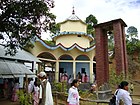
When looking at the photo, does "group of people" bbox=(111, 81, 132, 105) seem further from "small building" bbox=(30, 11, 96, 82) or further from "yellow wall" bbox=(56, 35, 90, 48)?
"yellow wall" bbox=(56, 35, 90, 48)

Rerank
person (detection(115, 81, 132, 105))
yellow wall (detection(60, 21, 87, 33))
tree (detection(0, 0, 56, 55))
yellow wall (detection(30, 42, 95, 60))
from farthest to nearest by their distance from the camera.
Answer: yellow wall (detection(60, 21, 87, 33)) → yellow wall (detection(30, 42, 95, 60)) → tree (detection(0, 0, 56, 55)) → person (detection(115, 81, 132, 105))

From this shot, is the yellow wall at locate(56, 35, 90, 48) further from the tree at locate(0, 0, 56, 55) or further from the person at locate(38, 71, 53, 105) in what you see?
the person at locate(38, 71, 53, 105)

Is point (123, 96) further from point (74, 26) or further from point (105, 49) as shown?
point (74, 26)

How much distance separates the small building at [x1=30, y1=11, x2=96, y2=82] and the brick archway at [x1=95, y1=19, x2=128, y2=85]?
18.5 feet

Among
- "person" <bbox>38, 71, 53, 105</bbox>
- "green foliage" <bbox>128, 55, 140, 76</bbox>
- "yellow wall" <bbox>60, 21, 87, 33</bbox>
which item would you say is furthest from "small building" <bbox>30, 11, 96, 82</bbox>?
"person" <bbox>38, 71, 53, 105</bbox>

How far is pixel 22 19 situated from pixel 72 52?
12.7m

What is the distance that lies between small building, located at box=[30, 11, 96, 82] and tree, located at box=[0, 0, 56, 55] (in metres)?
9.88

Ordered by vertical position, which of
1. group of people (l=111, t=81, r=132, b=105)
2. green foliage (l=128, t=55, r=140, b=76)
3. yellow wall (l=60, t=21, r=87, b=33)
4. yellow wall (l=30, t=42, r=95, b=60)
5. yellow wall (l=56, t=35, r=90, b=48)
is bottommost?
group of people (l=111, t=81, r=132, b=105)

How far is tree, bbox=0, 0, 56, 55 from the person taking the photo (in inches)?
333

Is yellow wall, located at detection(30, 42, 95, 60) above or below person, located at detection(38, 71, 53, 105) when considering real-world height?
above

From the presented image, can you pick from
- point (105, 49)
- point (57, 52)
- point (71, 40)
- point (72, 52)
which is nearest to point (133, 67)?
point (71, 40)

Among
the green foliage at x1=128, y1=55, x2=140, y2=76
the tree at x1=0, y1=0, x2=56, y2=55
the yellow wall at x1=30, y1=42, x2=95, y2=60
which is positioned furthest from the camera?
the green foliage at x1=128, y1=55, x2=140, y2=76

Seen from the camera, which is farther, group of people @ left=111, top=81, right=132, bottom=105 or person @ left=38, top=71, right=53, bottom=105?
person @ left=38, top=71, right=53, bottom=105

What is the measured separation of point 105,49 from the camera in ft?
49.9
